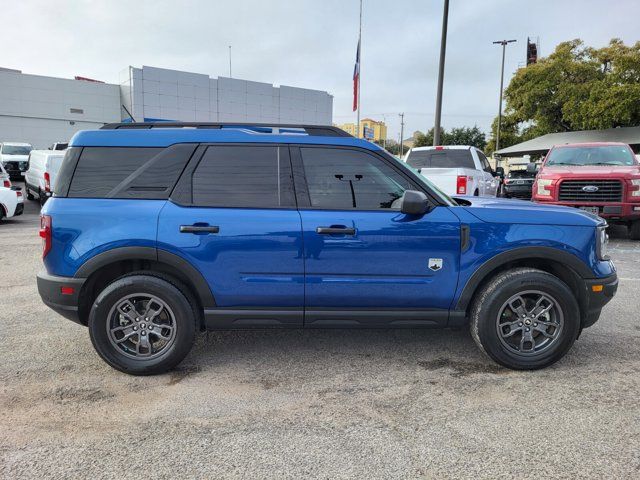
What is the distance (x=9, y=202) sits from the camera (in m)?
11.6

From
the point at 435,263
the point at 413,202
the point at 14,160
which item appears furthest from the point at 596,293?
the point at 14,160

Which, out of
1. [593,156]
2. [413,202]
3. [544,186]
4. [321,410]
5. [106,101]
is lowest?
[321,410]

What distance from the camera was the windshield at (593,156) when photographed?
10062 millimetres

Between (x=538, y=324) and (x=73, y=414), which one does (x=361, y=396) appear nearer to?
(x=538, y=324)

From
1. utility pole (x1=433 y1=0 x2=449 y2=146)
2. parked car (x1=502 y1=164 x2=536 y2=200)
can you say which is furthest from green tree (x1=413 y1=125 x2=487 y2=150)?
utility pole (x1=433 y1=0 x2=449 y2=146)

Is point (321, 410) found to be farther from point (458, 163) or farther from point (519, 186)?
point (519, 186)

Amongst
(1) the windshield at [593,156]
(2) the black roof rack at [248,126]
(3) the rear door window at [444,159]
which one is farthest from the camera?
(3) the rear door window at [444,159]

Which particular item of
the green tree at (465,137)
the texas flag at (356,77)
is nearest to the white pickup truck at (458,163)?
the texas flag at (356,77)

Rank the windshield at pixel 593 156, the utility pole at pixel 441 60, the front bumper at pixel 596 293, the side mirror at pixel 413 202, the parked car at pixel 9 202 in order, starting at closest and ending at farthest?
the side mirror at pixel 413 202
the front bumper at pixel 596 293
the windshield at pixel 593 156
the parked car at pixel 9 202
the utility pole at pixel 441 60

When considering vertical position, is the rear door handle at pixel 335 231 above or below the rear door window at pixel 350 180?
below

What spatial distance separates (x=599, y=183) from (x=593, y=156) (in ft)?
4.63

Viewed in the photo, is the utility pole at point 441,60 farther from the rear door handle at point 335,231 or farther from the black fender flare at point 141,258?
the black fender flare at point 141,258

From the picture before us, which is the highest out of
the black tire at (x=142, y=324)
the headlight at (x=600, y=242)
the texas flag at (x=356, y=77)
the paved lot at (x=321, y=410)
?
the texas flag at (x=356, y=77)

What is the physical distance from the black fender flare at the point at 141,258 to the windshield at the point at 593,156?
953cm
